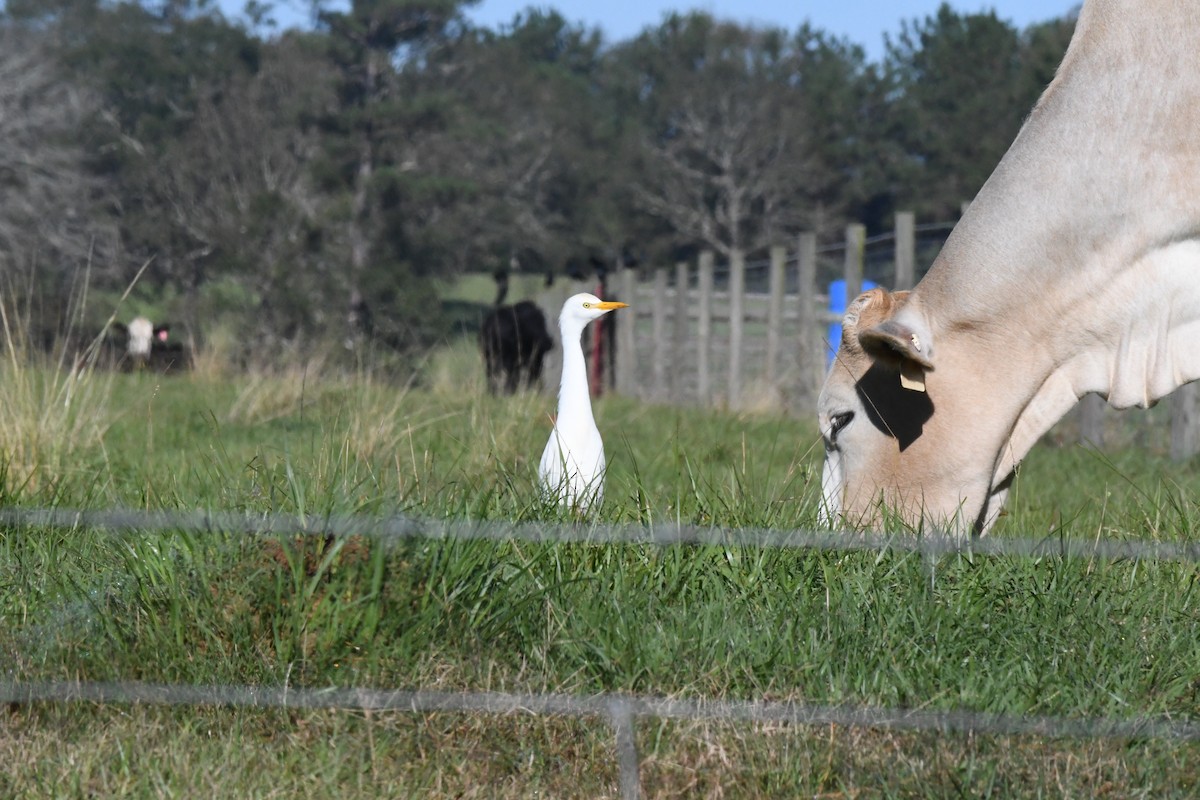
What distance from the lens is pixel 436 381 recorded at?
40.1ft

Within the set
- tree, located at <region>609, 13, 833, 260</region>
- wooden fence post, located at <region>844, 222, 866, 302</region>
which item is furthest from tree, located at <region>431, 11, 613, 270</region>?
wooden fence post, located at <region>844, 222, 866, 302</region>

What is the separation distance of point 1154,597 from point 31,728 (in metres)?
2.62

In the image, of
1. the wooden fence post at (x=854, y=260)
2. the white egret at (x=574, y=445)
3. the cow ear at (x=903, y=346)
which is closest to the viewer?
the cow ear at (x=903, y=346)

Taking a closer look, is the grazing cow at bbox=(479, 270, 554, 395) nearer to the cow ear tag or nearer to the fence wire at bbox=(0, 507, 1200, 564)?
the cow ear tag

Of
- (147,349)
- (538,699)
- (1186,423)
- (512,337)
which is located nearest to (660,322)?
(512,337)

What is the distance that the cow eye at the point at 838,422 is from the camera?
4215mm

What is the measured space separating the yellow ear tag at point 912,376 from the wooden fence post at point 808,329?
27.6ft

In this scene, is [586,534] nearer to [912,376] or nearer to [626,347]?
[912,376]

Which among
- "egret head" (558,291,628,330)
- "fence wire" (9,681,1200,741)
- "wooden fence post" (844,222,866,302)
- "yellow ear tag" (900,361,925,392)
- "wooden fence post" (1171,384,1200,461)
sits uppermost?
"wooden fence post" (844,222,866,302)

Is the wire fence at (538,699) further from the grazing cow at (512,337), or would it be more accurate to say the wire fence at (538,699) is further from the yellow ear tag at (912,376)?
the grazing cow at (512,337)

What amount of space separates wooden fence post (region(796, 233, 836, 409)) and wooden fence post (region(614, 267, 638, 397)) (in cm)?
476

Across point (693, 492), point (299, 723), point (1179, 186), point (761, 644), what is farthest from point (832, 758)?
point (1179, 186)

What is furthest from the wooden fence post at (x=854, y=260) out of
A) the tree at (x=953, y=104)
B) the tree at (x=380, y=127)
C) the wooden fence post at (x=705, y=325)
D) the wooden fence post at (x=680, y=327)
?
the tree at (x=953, y=104)

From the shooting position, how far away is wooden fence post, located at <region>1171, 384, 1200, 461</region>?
8.57 meters
